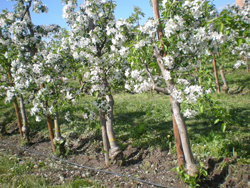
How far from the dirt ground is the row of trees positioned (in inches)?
15.0

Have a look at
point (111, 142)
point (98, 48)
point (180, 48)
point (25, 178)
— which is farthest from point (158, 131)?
point (25, 178)

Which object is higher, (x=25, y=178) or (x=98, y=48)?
(x=98, y=48)

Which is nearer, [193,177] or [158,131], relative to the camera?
[193,177]

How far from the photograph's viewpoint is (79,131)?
686cm

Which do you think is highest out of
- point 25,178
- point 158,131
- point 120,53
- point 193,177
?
point 120,53

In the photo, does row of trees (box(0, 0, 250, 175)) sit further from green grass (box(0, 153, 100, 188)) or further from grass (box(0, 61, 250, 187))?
green grass (box(0, 153, 100, 188))

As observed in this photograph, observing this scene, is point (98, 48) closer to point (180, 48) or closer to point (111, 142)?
point (180, 48)

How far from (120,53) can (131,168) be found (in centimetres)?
266

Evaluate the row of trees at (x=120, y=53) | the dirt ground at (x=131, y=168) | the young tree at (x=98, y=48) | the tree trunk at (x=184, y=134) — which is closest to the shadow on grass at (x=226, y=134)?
the dirt ground at (x=131, y=168)

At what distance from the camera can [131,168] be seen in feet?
14.5

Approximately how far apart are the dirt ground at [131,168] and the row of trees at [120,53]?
38cm

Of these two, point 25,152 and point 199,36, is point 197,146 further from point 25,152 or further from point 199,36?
point 25,152

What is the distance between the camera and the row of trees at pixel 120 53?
111 inches

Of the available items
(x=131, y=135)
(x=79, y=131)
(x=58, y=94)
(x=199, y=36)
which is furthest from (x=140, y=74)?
(x=79, y=131)
